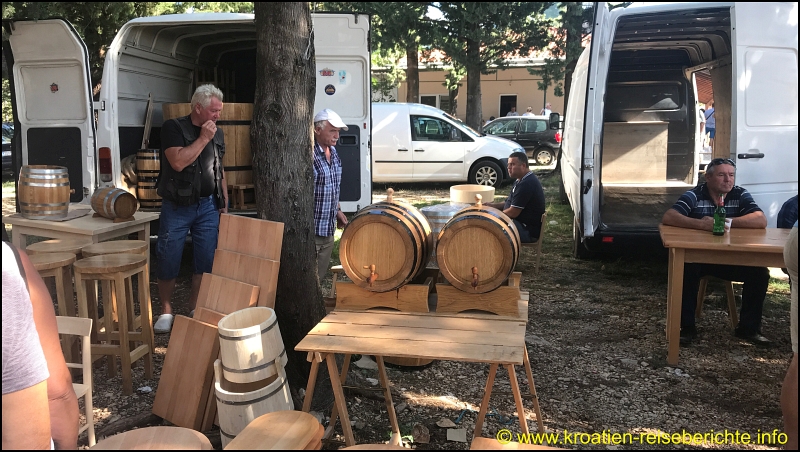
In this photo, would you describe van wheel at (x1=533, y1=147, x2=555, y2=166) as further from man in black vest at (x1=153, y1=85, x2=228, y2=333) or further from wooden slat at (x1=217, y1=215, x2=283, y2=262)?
wooden slat at (x1=217, y1=215, x2=283, y2=262)

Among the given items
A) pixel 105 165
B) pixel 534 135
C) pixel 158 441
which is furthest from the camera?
pixel 534 135

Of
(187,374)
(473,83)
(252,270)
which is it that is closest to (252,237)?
(252,270)

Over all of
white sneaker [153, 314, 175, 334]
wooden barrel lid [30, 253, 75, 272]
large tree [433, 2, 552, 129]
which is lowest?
white sneaker [153, 314, 175, 334]

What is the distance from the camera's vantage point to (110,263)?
411 cm

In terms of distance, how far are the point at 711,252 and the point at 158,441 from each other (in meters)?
3.70

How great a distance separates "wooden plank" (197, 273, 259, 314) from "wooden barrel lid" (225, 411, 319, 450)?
→ 94 cm

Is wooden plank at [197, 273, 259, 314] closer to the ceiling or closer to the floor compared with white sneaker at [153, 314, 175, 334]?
closer to the ceiling

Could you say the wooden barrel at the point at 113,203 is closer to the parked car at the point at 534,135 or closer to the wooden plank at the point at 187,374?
the wooden plank at the point at 187,374

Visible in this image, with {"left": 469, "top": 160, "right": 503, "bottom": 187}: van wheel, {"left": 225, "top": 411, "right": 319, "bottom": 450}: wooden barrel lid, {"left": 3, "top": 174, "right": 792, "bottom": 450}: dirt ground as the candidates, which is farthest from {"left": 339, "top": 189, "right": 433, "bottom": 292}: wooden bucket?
{"left": 469, "top": 160, "right": 503, "bottom": 187}: van wheel

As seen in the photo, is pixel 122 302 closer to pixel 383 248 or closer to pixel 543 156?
pixel 383 248

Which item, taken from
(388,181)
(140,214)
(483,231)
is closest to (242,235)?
(483,231)

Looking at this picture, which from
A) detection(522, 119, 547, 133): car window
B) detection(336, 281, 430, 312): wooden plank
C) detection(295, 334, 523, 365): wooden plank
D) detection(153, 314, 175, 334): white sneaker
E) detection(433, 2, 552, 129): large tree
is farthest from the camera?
detection(522, 119, 547, 133): car window

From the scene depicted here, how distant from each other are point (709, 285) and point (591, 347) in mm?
2261

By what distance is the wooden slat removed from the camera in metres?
3.31
